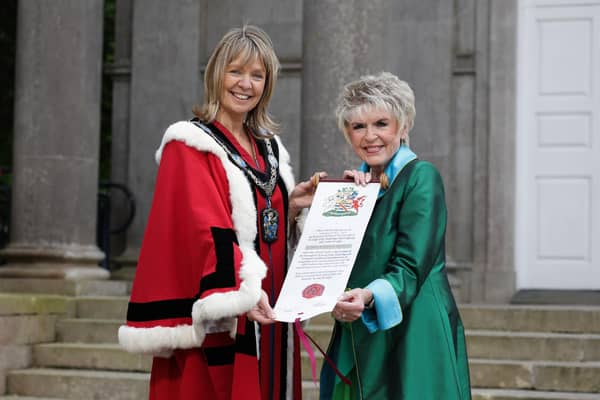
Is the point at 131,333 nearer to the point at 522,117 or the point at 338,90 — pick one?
the point at 338,90

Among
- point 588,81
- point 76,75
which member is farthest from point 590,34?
point 76,75

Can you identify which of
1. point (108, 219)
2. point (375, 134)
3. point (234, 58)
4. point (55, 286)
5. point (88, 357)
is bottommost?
point (88, 357)

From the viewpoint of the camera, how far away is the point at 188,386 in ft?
11.2

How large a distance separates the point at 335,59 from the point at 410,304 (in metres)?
3.73

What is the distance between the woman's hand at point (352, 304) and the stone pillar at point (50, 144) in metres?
4.93

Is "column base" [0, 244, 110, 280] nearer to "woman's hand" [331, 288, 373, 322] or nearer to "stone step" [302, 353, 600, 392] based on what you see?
"stone step" [302, 353, 600, 392]

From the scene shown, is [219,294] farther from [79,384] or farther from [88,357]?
[88,357]

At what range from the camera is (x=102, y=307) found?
7.53m

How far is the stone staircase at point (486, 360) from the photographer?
20.1 ft

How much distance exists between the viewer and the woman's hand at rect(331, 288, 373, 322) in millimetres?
3141

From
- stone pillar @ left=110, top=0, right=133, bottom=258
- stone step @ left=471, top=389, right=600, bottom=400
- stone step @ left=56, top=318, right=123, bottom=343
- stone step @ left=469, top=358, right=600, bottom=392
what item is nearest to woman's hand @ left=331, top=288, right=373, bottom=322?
stone step @ left=471, top=389, right=600, bottom=400

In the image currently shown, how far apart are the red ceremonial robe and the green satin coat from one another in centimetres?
35

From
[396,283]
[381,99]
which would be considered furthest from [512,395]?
[381,99]

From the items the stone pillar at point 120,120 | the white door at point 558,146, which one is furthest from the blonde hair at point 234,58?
the stone pillar at point 120,120
